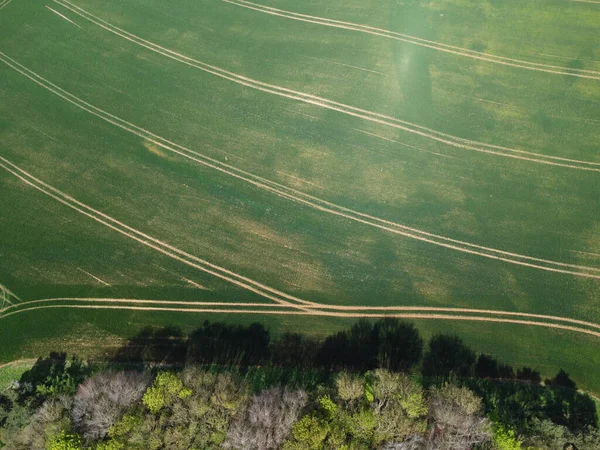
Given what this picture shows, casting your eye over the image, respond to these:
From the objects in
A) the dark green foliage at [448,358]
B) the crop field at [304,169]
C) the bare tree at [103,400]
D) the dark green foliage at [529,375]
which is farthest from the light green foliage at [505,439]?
the bare tree at [103,400]

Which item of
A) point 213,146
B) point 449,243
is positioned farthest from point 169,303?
point 449,243

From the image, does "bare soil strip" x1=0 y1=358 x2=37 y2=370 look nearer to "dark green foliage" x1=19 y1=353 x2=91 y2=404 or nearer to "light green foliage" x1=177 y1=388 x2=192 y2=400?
"dark green foliage" x1=19 y1=353 x2=91 y2=404

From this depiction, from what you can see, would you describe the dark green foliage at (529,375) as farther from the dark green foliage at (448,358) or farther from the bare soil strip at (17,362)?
the bare soil strip at (17,362)

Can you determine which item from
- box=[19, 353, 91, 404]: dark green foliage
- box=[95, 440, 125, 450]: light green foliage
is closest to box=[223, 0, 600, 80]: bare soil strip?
box=[19, 353, 91, 404]: dark green foliage

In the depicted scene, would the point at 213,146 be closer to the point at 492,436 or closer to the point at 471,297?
the point at 471,297

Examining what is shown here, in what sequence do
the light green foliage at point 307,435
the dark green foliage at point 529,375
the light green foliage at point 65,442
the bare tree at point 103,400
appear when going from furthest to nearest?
the dark green foliage at point 529,375, the bare tree at point 103,400, the light green foliage at point 65,442, the light green foliage at point 307,435

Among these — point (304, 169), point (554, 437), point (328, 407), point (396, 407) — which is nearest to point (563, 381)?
point (554, 437)
